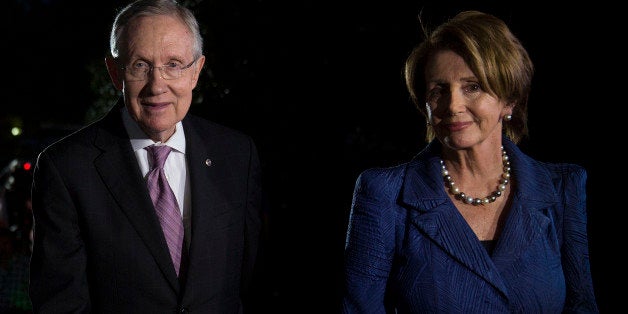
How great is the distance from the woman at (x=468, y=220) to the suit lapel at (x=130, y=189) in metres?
0.61

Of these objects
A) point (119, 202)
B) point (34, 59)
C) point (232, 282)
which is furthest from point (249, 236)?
point (34, 59)

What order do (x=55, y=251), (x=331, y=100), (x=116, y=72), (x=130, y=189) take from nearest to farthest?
(x=55, y=251) < (x=130, y=189) < (x=116, y=72) < (x=331, y=100)

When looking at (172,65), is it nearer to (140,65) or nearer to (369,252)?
(140,65)

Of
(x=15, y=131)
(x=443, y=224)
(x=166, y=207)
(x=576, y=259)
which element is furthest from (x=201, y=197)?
(x=15, y=131)

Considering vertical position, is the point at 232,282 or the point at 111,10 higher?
the point at 111,10

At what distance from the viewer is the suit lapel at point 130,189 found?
6.49 ft

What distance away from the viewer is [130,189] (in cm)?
201

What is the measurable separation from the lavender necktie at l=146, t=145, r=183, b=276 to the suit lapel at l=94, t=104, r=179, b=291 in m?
0.04

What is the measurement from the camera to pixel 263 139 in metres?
4.21

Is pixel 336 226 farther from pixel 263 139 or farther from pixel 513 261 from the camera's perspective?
pixel 513 261

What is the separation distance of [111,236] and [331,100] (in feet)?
7.49

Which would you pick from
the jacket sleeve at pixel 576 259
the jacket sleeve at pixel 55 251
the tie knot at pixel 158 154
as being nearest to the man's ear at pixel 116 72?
the tie knot at pixel 158 154

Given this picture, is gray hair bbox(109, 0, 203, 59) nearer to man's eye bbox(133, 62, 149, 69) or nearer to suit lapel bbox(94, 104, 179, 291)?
man's eye bbox(133, 62, 149, 69)

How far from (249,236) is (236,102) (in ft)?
6.94
